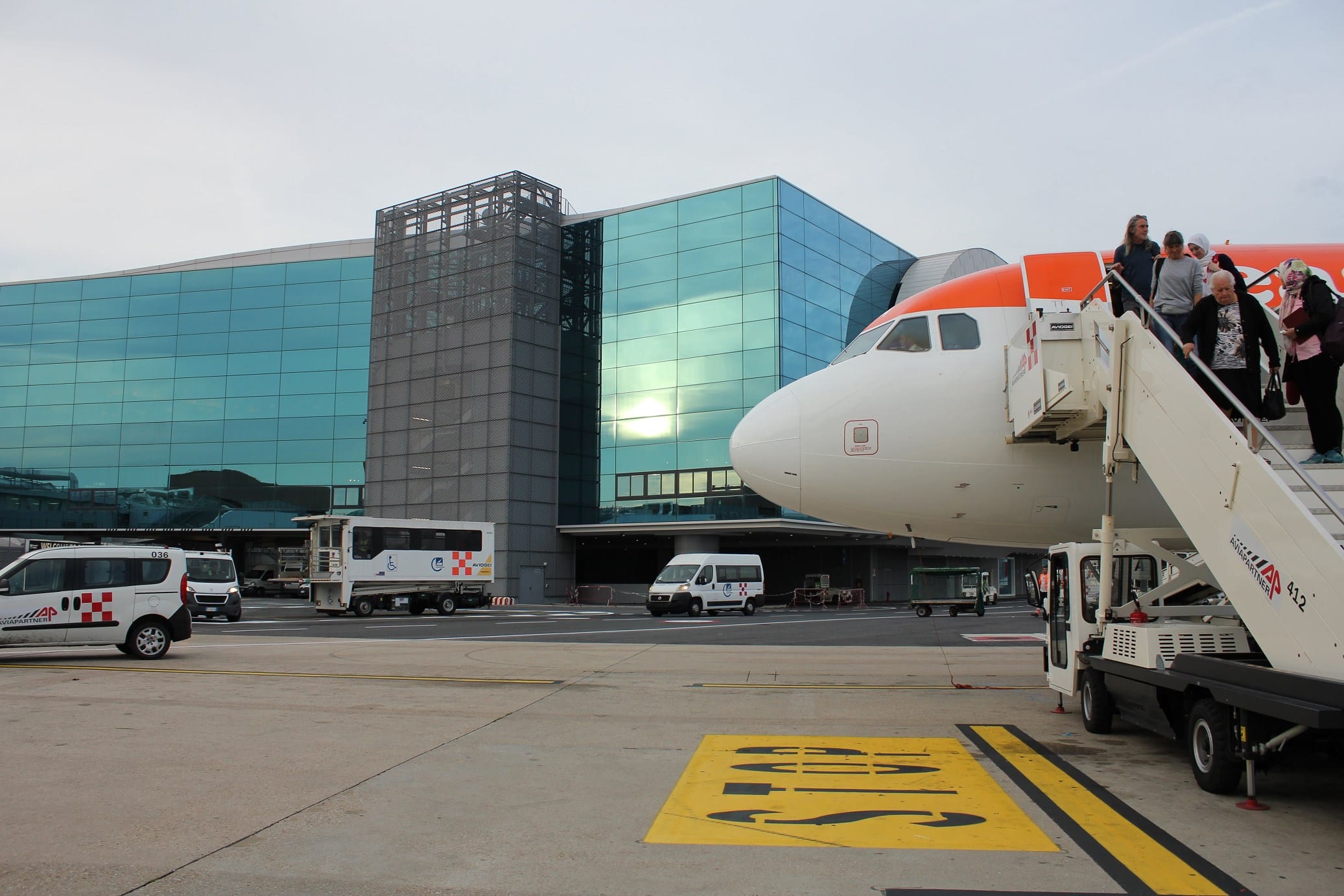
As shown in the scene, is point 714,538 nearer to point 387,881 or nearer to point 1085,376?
point 1085,376

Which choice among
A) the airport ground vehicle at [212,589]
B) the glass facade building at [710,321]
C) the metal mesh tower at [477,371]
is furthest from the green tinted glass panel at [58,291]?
the airport ground vehicle at [212,589]

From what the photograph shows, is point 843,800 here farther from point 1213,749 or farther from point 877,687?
point 877,687

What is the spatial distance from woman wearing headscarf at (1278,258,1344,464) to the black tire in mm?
16165

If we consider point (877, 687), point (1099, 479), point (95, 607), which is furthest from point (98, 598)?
point (1099, 479)

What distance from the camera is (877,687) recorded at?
1256 centimetres

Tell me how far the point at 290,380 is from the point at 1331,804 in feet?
197

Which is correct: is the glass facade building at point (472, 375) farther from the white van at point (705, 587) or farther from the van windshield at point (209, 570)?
the van windshield at point (209, 570)

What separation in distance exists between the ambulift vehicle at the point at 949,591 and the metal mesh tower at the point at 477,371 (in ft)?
67.6

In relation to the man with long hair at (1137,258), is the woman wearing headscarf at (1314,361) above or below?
below

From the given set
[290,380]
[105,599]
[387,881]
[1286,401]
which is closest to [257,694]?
[105,599]

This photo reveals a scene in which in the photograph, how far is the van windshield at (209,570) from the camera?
2950 centimetres

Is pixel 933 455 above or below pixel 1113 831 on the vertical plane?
above

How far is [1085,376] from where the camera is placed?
8.10 meters

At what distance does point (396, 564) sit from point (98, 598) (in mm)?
18751
